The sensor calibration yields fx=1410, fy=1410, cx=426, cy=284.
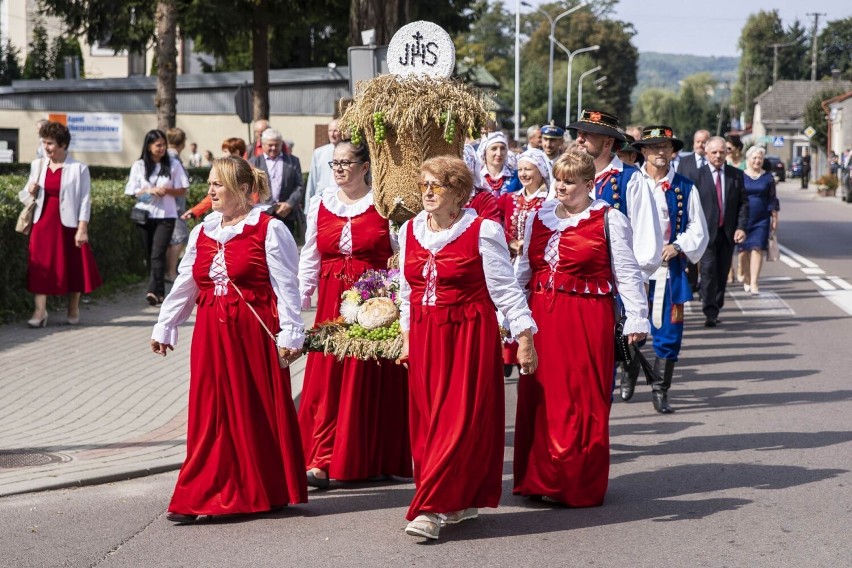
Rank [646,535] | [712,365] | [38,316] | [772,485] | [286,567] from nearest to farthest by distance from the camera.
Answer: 1. [286,567]
2. [646,535]
3. [772,485]
4. [712,365]
5. [38,316]

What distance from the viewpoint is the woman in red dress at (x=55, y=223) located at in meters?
12.9

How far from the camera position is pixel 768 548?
6.13 m

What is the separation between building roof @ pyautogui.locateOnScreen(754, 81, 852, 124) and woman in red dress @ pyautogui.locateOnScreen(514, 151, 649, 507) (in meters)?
114

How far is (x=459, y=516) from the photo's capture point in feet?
21.0

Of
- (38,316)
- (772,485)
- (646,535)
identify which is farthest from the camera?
(38,316)

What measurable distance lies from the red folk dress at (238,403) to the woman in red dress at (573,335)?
1.20m

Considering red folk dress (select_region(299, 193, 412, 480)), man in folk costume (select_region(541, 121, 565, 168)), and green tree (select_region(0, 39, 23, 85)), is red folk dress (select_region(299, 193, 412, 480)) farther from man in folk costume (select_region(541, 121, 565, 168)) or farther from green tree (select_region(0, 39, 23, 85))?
green tree (select_region(0, 39, 23, 85))

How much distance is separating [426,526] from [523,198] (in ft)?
13.5

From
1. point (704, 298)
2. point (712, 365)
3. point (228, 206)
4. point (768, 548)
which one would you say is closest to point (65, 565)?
point (228, 206)

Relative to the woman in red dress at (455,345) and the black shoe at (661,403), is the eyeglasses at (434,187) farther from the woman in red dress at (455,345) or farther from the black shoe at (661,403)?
the black shoe at (661,403)

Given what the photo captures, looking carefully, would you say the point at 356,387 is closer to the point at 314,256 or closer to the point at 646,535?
the point at 314,256

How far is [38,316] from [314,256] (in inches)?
249

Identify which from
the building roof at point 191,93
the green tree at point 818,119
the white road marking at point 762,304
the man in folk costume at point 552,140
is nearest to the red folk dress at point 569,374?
the man in folk costume at point 552,140

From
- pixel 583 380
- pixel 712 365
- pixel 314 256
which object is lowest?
pixel 712 365
